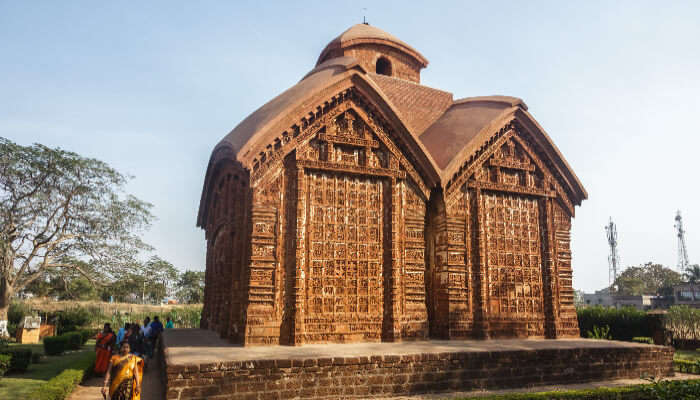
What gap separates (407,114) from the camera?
1470cm

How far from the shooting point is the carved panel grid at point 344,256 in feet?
34.4

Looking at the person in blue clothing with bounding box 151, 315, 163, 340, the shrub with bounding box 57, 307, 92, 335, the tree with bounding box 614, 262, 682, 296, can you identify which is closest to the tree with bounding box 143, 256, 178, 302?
the shrub with bounding box 57, 307, 92, 335

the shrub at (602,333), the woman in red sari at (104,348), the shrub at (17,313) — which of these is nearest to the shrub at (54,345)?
the woman in red sari at (104,348)

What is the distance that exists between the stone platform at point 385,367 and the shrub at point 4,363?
3.41 meters

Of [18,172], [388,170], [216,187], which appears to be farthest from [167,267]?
[388,170]

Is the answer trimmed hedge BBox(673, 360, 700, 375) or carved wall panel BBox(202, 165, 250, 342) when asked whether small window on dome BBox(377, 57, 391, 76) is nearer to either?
carved wall panel BBox(202, 165, 250, 342)

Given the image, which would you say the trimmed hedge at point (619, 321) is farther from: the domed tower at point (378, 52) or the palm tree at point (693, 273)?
the palm tree at point (693, 273)

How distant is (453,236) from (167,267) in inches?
977

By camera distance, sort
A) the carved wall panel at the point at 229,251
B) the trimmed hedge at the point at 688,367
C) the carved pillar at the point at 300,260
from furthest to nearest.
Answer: the trimmed hedge at the point at 688,367 < the carved wall panel at the point at 229,251 < the carved pillar at the point at 300,260

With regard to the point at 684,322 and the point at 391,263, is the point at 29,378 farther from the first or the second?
the point at 684,322

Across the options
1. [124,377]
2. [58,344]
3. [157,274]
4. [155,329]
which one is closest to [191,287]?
[157,274]

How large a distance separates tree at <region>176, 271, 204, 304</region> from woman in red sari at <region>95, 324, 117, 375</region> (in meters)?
43.6

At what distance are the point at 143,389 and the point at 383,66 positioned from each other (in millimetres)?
12305

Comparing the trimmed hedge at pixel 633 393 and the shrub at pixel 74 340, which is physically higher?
the trimmed hedge at pixel 633 393
